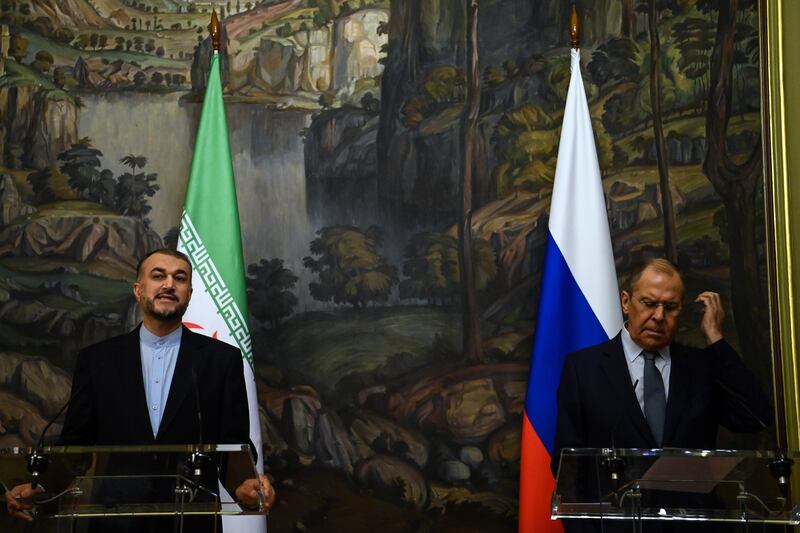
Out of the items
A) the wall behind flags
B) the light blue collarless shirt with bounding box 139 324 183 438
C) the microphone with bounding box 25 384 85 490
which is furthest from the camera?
the wall behind flags

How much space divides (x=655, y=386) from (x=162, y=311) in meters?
2.22

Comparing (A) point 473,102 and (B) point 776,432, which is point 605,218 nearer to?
(A) point 473,102

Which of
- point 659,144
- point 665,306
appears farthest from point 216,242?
point 659,144

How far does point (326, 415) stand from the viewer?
21.7 ft

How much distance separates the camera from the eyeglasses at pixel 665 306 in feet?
16.5

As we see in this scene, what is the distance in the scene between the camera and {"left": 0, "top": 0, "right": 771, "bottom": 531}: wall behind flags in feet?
21.7

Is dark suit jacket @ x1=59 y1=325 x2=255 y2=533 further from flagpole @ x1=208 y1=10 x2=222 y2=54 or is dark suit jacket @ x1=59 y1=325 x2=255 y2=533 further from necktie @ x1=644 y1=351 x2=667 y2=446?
flagpole @ x1=208 y1=10 x2=222 y2=54

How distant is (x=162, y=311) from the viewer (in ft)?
16.9

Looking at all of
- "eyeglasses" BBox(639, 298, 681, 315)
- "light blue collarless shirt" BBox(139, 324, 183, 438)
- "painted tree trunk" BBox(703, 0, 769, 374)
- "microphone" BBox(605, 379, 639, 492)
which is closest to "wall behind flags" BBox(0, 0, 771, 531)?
"painted tree trunk" BBox(703, 0, 769, 374)

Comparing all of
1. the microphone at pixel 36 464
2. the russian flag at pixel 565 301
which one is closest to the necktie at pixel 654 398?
the russian flag at pixel 565 301

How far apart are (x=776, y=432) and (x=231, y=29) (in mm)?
3993

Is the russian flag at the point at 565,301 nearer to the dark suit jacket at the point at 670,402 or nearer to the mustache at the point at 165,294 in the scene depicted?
the dark suit jacket at the point at 670,402

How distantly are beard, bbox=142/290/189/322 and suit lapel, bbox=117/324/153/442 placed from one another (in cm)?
15

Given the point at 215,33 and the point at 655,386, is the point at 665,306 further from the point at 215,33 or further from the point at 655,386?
the point at 215,33
